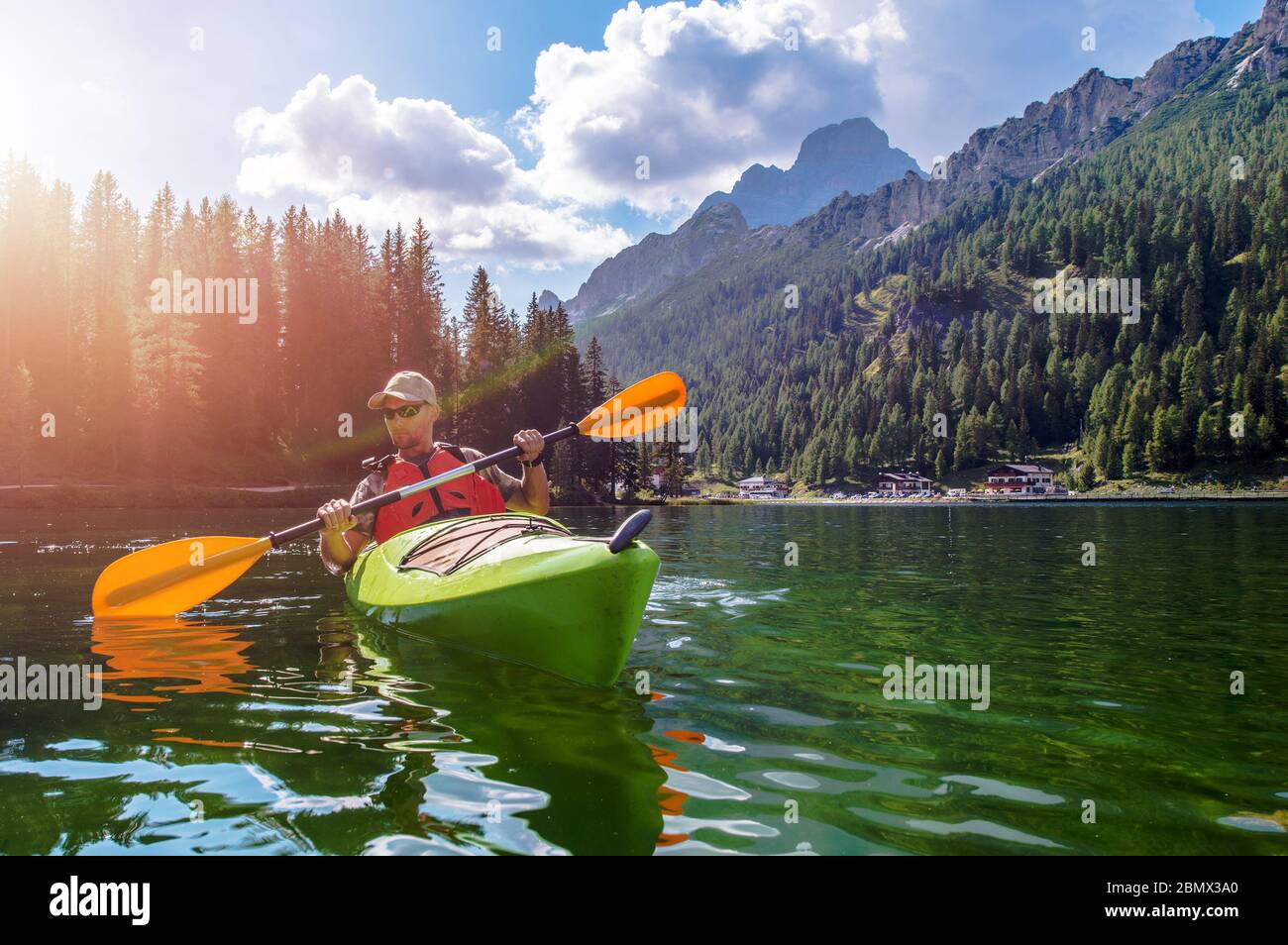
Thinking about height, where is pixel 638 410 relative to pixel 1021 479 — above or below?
above

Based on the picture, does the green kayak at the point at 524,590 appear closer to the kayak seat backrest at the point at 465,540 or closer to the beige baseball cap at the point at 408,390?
the kayak seat backrest at the point at 465,540

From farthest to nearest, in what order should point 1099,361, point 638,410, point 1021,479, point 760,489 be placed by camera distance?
→ 1. point 760,489
2. point 1099,361
3. point 1021,479
4. point 638,410

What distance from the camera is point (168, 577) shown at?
9.48 metres

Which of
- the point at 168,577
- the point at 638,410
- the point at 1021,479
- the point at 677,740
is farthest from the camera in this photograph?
the point at 1021,479

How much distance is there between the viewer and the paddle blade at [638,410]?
31.6ft

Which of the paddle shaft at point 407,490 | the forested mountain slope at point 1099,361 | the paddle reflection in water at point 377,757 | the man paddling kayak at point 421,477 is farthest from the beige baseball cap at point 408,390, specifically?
the forested mountain slope at point 1099,361

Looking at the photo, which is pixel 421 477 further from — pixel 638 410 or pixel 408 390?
pixel 638 410

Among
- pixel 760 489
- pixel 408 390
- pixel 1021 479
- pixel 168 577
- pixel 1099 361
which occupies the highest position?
pixel 1099 361

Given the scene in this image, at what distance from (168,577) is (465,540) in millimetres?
4743

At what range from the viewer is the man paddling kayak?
898 centimetres

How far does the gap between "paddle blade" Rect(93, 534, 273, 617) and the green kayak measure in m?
2.39

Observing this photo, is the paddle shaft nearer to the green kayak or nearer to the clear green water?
the green kayak

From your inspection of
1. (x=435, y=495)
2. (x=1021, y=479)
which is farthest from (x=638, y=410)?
(x=1021, y=479)
